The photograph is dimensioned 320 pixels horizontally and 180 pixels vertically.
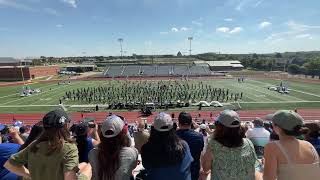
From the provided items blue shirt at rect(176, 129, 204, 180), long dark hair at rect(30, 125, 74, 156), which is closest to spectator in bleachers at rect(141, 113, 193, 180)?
long dark hair at rect(30, 125, 74, 156)

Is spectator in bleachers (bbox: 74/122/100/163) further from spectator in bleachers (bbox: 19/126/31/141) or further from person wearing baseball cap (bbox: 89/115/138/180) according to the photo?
spectator in bleachers (bbox: 19/126/31/141)

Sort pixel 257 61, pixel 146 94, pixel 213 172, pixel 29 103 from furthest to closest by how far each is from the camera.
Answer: pixel 257 61, pixel 146 94, pixel 29 103, pixel 213 172

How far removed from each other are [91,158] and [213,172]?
174cm

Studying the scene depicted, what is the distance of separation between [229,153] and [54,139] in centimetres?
238

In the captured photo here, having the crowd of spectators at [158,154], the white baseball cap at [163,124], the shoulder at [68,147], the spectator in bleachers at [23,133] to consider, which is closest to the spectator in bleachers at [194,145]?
the crowd of spectators at [158,154]

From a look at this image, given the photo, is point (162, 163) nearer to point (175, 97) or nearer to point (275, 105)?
point (275, 105)

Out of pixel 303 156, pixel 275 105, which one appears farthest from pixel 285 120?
pixel 275 105

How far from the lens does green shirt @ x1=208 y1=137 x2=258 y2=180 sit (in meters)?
4.72

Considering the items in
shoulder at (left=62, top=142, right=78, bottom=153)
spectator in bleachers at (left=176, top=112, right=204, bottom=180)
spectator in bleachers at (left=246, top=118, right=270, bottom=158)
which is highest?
shoulder at (left=62, top=142, right=78, bottom=153)

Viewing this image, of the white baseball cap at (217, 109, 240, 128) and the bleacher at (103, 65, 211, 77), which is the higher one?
the white baseball cap at (217, 109, 240, 128)

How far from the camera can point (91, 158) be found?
4441 millimetres

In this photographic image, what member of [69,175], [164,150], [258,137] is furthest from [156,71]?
[69,175]

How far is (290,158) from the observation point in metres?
4.35

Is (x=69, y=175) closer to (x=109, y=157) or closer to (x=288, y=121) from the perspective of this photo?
(x=109, y=157)
